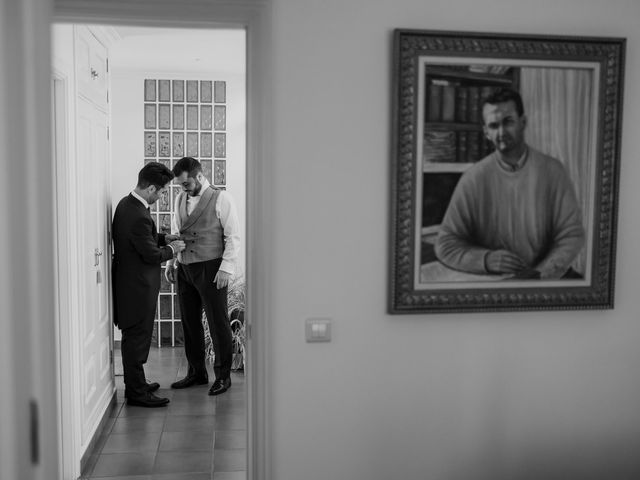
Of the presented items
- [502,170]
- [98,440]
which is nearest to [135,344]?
[98,440]

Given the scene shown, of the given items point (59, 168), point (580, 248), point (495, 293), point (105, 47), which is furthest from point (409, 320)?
point (105, 47)

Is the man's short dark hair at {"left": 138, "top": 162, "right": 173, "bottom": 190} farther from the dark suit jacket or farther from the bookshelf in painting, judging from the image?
the bookshelf in painting

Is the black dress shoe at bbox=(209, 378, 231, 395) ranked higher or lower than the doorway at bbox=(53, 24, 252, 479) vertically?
lower

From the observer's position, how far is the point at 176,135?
5.82m

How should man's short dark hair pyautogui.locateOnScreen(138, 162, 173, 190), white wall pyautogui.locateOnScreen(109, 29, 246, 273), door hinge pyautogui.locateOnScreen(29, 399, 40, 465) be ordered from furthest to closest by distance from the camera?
white wall pyautogui.locateOnScreen(109, 29, 246, 273) < man's short dark hair pyautogui.locateOnScreen(138, 162, 173, 190) < door hinge pyautogui.locateOnScreen(29, 399, 40, 465)

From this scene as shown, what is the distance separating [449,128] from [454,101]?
3.8 inches

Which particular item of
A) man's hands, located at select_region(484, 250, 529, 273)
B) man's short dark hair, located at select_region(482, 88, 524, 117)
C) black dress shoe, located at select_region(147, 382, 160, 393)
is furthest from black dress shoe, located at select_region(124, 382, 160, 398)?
man's short dark hair, located at select_region(482, 88, 524, 117)

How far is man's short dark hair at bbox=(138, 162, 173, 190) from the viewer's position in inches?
160

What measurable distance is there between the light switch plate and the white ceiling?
7.94 feet

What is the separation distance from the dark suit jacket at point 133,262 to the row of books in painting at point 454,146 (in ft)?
7.09

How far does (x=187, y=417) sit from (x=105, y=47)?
226 centimetres

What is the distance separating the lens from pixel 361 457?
244 centimetres

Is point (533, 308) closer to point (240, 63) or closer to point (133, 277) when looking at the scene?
point (133, 277)

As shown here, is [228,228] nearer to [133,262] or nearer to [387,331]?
[133,262]
